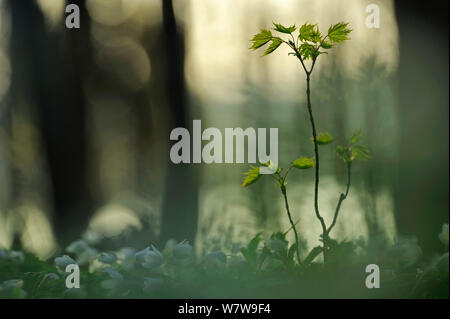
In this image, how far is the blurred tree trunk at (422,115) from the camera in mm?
1287

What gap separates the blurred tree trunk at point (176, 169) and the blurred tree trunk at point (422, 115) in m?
0.61

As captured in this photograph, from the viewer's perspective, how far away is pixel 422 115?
4.31ft

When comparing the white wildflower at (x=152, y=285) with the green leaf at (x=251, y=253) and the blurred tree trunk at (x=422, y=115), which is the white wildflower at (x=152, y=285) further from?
the blurred tree trunk at (x=422, y=115)

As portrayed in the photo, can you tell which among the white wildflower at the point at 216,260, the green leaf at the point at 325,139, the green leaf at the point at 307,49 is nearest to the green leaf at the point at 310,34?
the green leaf at the point at 307,49

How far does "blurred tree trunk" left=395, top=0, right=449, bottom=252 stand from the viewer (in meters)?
1.29

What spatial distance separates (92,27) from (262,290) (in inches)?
38.9

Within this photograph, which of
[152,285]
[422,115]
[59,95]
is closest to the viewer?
[152,285]

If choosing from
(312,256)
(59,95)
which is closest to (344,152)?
(312,256)

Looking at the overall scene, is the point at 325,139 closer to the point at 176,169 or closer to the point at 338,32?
the point at 338,32

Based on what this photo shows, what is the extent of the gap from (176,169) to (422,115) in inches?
29.4

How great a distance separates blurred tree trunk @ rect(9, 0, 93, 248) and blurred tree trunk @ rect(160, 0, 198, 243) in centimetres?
26

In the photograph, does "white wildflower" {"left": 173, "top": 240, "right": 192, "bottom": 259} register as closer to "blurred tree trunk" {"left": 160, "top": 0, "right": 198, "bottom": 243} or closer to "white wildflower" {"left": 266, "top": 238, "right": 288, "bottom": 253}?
"white wildflower" {"left": 266, "top": 238, "right": 288, "bottom": 253}

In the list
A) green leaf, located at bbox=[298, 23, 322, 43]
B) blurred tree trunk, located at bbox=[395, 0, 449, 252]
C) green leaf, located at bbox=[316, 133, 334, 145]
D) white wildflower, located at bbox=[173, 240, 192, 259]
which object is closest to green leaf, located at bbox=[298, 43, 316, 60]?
green leaf, located at bbox=[298, 23, 322, 43]

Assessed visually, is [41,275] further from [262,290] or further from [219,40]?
[219,40]
